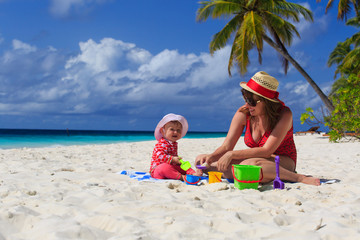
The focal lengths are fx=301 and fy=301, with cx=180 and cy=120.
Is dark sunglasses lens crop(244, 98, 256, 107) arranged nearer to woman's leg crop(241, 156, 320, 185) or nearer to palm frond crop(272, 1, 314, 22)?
woman's leg crop(241, 156, 320, 185)

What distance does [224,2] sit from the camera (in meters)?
14.0

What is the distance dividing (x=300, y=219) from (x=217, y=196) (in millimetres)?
805

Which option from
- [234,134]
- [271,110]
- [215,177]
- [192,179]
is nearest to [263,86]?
[271,110]

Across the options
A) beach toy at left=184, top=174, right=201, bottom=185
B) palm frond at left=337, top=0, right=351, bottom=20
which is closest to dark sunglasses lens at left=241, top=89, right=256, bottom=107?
beach toy at left=184, top=174, right=201, bottom=185

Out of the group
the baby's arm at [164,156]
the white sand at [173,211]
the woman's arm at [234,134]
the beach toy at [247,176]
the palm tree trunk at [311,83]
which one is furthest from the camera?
the palm tree trunk at [311,83]

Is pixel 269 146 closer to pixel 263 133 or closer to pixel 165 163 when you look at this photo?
pixel 263 133

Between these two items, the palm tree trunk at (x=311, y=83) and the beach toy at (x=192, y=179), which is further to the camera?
the palm tree trunk at (x=311, y=83)

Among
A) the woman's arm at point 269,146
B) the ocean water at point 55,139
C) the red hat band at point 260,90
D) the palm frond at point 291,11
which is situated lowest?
the ocean water at point 55,139

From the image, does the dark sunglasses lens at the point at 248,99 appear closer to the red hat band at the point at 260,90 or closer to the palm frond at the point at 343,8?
the red hat band at the point at 260,90

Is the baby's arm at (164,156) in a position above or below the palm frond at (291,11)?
below

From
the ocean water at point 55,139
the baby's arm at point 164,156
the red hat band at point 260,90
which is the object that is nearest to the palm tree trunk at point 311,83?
the red hat band at point 260,90

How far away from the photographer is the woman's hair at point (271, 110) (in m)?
3.21

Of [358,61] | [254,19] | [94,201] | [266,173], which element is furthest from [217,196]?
[358,61]

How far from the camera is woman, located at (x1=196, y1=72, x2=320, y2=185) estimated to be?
3.15m
